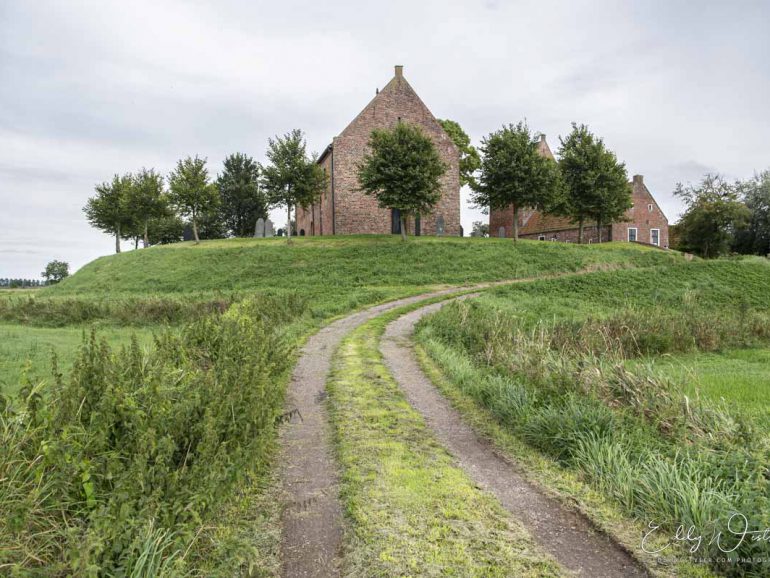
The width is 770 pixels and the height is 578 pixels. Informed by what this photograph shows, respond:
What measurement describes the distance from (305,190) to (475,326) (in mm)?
25527

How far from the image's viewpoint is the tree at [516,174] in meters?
34.6

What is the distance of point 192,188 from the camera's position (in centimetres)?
4066

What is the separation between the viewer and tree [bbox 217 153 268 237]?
65188mm

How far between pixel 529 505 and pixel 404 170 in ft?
94.8

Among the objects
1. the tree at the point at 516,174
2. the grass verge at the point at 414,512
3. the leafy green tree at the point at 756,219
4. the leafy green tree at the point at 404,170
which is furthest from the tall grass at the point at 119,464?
the leafy green tree at the point at 756,219

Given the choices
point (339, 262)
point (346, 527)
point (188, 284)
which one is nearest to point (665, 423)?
point (346, 527)

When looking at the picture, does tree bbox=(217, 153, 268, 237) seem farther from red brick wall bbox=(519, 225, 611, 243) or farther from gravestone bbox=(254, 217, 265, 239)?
red brick wall bbox=(519, 225, 611, 243)

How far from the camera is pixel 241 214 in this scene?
66.6m

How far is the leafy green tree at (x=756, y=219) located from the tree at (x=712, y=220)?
0.97 metres

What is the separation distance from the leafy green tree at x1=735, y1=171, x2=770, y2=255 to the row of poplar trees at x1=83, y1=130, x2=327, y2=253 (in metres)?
45.6

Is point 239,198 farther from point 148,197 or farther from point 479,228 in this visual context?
point 479,228

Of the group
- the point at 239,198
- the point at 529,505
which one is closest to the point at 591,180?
the point at 529,505

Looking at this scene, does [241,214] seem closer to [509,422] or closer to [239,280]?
[239,280]

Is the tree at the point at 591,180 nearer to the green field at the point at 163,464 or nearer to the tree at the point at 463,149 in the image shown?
the tree at the point at 463,149
